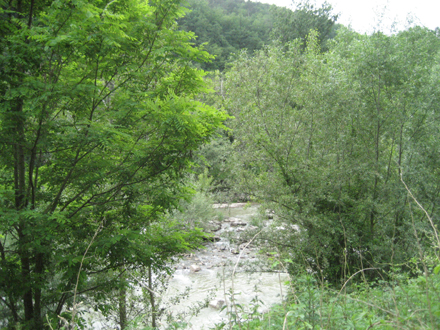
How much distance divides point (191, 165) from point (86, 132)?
140 centimetres

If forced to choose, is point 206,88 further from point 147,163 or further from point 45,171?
point 45,171

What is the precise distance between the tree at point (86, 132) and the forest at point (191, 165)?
3 cm

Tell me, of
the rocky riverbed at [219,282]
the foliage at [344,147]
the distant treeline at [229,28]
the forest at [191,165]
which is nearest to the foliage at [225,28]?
the distant treeline at [229,28]

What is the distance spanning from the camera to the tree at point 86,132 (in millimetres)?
3379

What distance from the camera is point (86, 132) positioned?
3945 mm

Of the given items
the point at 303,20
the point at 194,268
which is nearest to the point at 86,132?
the point at 194,268

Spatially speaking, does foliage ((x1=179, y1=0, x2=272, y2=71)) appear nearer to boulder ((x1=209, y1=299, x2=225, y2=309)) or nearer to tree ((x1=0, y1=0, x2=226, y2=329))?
boulder ((x1=209, y1=299, x2=225, y2=309))

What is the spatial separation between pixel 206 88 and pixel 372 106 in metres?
4.86

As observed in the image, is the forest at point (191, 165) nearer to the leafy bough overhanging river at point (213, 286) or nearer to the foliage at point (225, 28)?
the leafy bough overhanging river at point (213, 286)

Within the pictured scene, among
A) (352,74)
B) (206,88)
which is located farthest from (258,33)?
(206,88)

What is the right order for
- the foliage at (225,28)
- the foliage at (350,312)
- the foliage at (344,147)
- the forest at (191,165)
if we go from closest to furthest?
the foliage at (350,312) < the forest at (191,165) < the foliage at (344,147) < the foliage at (225,28)

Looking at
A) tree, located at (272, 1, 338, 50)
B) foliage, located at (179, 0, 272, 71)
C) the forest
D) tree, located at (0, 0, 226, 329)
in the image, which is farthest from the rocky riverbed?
foliage, located at (179, 0, 272, 71)

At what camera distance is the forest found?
3332mm

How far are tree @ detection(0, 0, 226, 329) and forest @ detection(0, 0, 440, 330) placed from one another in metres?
0.03
